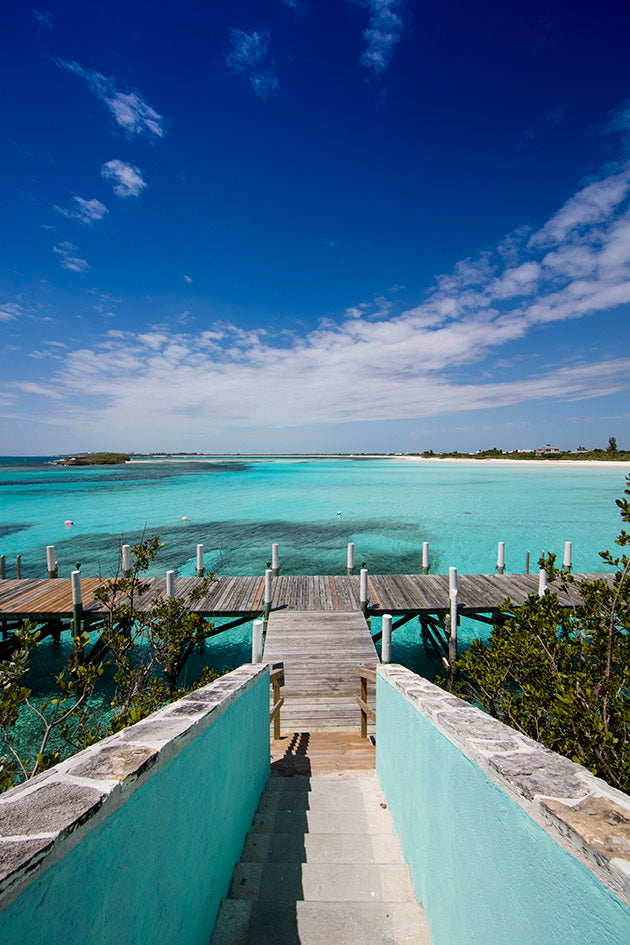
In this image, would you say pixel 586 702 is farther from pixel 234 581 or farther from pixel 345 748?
Answer: pixel 234 581

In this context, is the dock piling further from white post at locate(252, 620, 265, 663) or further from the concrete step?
the concrete step

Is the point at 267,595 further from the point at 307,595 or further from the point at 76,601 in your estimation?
the point at 76,601

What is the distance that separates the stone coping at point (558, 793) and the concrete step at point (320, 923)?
1.27 m

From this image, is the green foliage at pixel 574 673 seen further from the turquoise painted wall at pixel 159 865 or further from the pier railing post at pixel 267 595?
the pier railing post at pixel 267 595

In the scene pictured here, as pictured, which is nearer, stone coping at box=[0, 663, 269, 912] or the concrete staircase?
stone coping at box=[0, 663, 269, 912]

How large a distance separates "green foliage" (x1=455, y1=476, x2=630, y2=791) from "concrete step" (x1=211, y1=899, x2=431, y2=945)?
1.49 metres

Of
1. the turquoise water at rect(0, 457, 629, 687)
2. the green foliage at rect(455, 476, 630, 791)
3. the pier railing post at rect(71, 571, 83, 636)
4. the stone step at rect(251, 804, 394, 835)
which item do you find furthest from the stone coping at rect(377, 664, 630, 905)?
the pier railing post at rect(71, 571, 83, 636)

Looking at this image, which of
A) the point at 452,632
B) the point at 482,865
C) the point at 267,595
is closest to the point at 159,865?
the point at 482,865

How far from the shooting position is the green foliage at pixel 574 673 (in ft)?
9.34

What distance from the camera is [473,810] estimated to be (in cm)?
170

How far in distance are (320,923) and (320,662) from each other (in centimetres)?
584

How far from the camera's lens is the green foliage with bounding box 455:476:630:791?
2846 millimetres

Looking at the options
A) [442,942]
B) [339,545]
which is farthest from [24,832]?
[339,545]

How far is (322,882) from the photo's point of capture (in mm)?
2715
